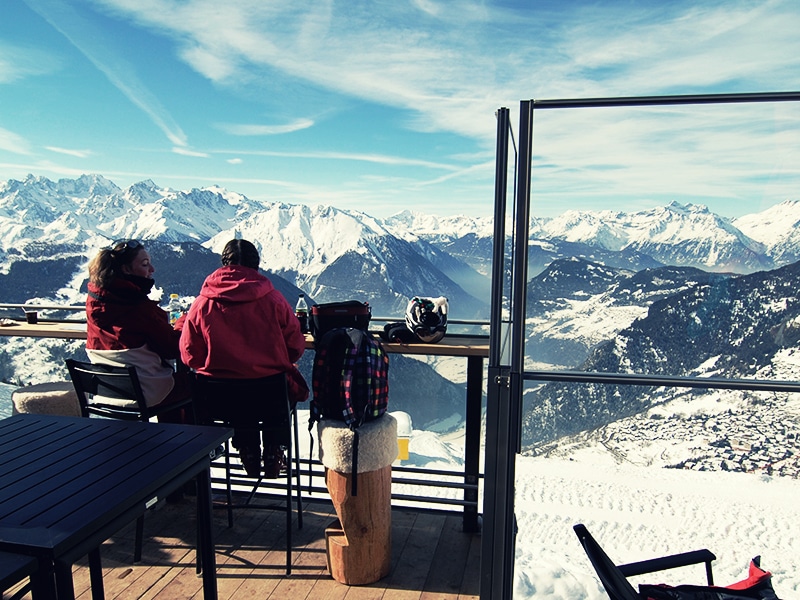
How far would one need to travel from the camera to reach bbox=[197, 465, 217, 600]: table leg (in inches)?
70.9

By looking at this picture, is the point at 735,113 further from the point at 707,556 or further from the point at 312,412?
the point at 312,412

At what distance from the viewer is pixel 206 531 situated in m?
1.84

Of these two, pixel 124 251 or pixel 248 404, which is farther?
pixel 124 251

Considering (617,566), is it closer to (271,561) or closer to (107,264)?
(271,561)

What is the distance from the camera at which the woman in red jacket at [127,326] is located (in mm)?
2668

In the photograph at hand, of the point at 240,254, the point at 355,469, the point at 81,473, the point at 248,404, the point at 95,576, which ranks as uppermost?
the point at 240,254

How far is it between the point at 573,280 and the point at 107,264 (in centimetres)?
1791

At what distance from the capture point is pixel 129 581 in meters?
2.46

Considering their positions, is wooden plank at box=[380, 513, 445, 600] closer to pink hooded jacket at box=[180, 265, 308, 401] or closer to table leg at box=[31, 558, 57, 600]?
pink hooded jacket at box=[180, 265, 308, 401]

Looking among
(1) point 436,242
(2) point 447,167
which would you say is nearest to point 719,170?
(2) point 447,167

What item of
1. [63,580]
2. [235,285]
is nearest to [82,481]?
[63,580]

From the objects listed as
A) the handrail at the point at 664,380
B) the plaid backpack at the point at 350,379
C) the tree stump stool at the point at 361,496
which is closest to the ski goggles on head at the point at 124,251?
the plaid backpack at the point at 350,379

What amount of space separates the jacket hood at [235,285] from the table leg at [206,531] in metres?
0.90

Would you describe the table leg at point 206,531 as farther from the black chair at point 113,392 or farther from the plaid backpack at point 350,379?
the black chair at point 113,392
